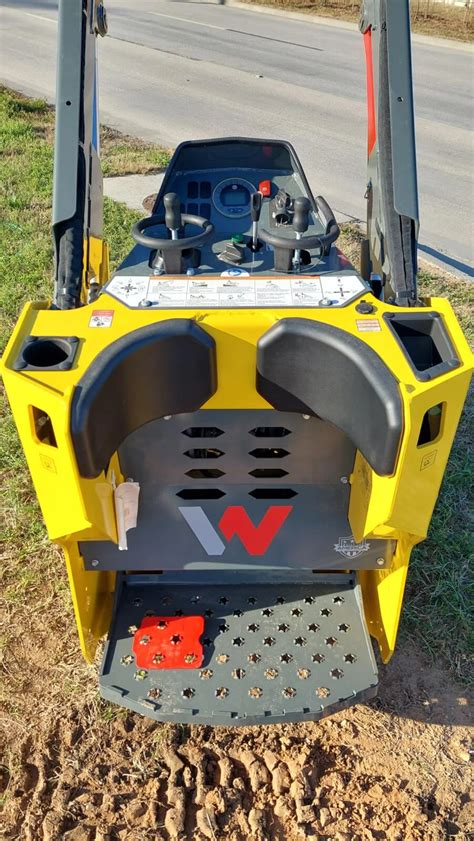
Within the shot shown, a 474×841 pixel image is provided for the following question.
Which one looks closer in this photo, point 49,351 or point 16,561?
point 49,351

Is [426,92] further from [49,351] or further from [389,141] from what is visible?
[49,351]

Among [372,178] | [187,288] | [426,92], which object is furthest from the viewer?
[426,92]

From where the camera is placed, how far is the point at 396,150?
232 centimetres

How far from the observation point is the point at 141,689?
208 centimetres

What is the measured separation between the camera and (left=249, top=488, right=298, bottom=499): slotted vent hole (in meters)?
2.26

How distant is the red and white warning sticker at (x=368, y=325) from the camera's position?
1.79 m

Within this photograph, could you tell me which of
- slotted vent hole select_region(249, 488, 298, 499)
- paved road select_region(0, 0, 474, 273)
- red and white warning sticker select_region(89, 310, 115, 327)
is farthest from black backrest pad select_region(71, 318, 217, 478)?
paved road select_region(0, 0, 474, 273)

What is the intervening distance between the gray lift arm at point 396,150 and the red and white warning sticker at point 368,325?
0.41m

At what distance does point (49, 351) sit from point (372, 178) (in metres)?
1.55

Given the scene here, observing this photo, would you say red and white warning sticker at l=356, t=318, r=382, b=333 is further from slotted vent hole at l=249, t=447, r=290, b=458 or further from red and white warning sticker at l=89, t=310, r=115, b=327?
red and white warning sticker at l=89, t=310, r=115, b=327

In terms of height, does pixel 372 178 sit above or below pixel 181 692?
above

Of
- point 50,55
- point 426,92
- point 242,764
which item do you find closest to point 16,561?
point 242,764

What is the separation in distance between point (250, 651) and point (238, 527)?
40cm

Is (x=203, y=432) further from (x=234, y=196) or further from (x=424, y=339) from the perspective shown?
(x=234, y=196)
